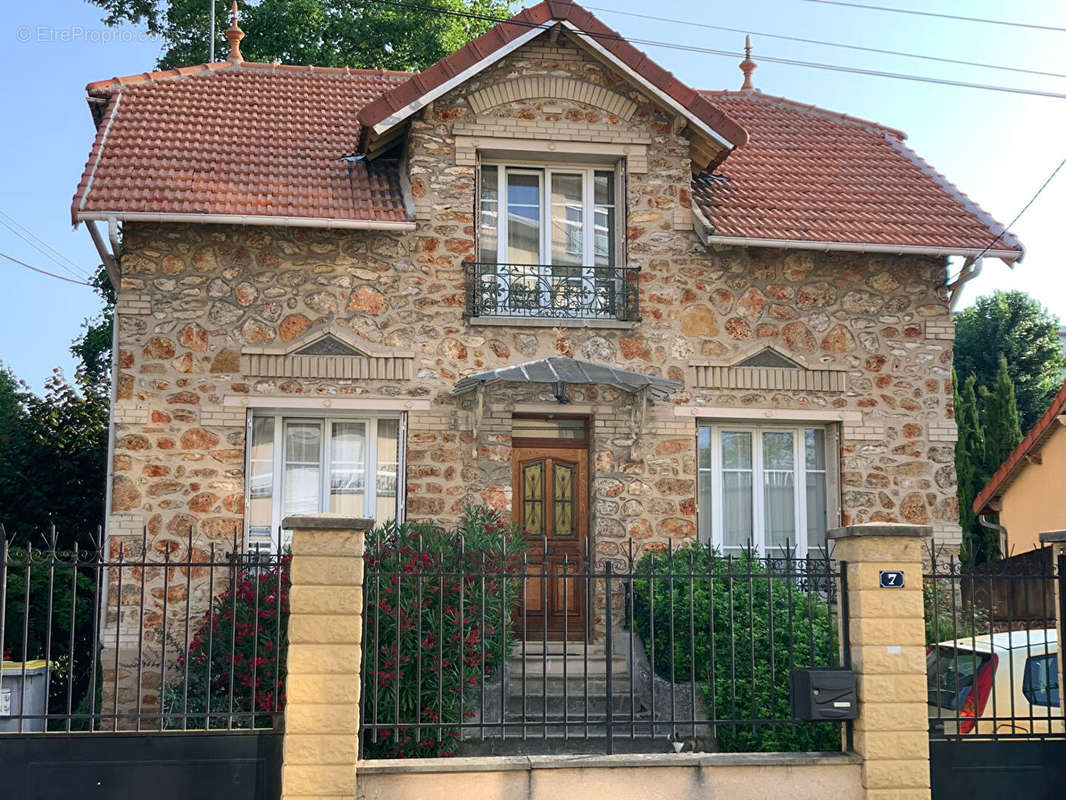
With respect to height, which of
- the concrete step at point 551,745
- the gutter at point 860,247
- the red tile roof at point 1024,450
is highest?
the gutter at point 860,247

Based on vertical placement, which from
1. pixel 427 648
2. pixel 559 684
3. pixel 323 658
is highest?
pixel 323 658

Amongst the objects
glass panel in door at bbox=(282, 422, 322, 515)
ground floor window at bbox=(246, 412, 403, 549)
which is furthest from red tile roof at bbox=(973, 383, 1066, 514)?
glass panel in door at bbox=(282, 422, 322, 515)

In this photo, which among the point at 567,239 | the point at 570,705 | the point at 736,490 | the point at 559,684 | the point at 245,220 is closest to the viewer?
the point at 570,705

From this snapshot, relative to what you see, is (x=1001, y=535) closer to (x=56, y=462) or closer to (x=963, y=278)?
(x=963, y=278)

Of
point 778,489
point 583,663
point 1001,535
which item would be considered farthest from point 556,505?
point 1001,535

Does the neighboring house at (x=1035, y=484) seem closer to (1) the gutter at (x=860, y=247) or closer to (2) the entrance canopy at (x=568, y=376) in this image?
(1) the gutter at (x=860, y=247)

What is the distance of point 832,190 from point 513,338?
427cm

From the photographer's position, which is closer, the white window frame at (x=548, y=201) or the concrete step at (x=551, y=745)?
the concrete step at (x=551, y=745)

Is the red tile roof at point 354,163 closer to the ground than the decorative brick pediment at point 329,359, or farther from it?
farther from it

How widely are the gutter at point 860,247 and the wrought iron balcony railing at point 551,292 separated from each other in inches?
39.5

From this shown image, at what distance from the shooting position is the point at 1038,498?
18.5 m

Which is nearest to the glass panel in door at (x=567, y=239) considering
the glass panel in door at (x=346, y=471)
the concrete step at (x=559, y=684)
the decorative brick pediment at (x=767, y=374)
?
the decorative brick pediment at (x=767, y=374)

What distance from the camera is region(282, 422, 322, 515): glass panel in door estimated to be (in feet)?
43.0

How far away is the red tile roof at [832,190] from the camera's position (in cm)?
1352
